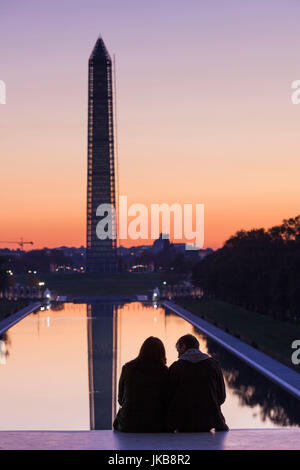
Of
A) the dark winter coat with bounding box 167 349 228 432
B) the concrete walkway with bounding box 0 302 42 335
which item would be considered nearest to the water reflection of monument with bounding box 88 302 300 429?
the concrete walkway with bounding box 0 302 42 335

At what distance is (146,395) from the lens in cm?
1072

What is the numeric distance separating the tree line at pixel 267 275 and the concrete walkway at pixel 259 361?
9270 millimetres

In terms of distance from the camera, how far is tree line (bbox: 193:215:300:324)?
62344mm

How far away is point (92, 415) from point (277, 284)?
41.9 meters

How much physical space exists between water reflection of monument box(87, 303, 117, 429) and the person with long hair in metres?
10.8

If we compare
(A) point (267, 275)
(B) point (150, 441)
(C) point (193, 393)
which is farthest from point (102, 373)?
(A) point (267, 275)

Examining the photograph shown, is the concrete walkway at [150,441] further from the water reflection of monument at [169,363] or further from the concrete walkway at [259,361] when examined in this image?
the concrete walkway at [259,361]

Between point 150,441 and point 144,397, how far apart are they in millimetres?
823

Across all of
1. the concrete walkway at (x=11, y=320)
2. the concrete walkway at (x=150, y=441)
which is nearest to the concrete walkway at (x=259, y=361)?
the concrete walkway at (x=11, y=320)

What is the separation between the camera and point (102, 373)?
32.1 m

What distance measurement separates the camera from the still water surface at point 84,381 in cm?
2233

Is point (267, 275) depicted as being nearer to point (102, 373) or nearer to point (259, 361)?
point (259, 361)

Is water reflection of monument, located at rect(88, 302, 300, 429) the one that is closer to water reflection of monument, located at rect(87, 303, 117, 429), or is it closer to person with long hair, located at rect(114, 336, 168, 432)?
water reflection of monument, located at rect(87, 303, 117, 429)
